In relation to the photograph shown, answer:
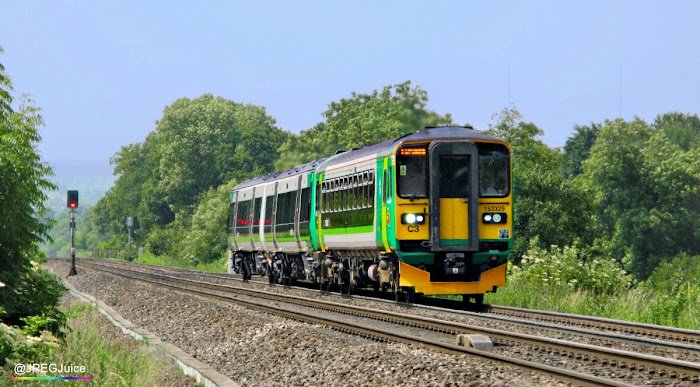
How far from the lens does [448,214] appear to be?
19766 mm

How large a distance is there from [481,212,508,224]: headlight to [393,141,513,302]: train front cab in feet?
0.06

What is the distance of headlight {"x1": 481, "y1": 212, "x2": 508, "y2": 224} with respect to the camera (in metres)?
19.9

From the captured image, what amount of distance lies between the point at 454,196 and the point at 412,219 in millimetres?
952

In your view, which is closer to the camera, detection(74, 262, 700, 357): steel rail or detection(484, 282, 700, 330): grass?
detection(74, 262, 700, 357): steel rail

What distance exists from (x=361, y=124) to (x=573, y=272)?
3812 centimetres

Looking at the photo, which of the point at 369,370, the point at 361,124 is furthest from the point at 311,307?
the point at 361,124

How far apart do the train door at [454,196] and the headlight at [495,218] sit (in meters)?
0.28

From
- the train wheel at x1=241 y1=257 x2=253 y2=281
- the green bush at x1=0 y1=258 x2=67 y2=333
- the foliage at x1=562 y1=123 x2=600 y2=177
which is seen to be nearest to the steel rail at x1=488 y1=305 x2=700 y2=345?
the green bush at x1=0 y1=258 x2=67 y2=333

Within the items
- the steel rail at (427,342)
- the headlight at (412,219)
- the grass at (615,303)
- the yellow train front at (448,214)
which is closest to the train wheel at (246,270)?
the steel rail at (427,342)

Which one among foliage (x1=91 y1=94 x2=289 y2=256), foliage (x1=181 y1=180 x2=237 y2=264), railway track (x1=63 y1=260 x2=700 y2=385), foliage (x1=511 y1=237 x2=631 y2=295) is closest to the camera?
railway track (x1=63 y1=260 x2=700 y2=385)

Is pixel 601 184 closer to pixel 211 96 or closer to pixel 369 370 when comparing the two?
pixel 211 96

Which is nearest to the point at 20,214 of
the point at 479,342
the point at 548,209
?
the point at 479,342

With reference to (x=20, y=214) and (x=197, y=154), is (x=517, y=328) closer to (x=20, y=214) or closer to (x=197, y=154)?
(x=20, y=214)

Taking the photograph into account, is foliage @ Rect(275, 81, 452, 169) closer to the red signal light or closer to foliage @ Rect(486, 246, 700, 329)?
the red signal light
